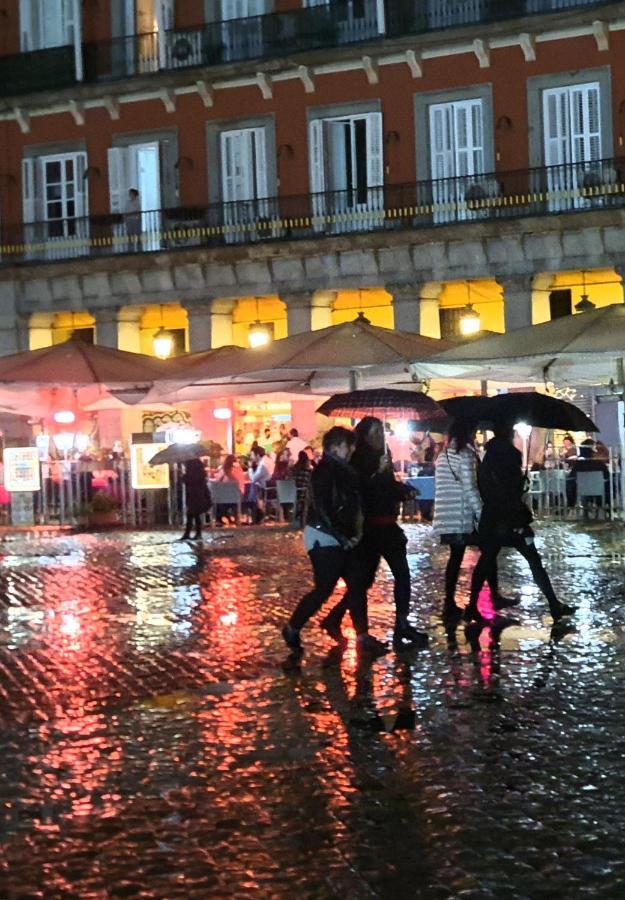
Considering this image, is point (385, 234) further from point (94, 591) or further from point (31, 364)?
point (94, 591)

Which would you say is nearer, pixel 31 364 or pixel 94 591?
pixel 94 591

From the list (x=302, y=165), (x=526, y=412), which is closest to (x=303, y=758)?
(x=526, y=412)

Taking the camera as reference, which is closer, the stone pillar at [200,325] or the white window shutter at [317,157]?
the white window shutter at [317,157]

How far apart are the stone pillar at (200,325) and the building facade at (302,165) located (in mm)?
45

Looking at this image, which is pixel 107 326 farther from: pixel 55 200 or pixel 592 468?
pixel 592 468

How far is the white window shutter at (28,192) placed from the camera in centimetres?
3506

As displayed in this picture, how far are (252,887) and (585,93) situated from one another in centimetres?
2711

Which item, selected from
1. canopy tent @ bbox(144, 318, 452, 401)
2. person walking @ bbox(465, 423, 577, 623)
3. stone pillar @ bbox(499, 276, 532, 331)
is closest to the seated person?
canopy tent @ bbox(144, 318, 452, 401)

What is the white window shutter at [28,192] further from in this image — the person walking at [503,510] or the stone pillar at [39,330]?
the person walking at [503,510]

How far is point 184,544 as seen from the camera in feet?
70.6

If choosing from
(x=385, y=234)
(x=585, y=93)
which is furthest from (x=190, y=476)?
(x=585, y=93)

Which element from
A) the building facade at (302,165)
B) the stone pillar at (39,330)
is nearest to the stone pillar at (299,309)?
the building facade at (302,165)

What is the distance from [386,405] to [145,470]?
29.9ft

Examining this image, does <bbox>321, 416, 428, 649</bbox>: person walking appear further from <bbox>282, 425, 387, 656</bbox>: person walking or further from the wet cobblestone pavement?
the wet cobblestone pavement
